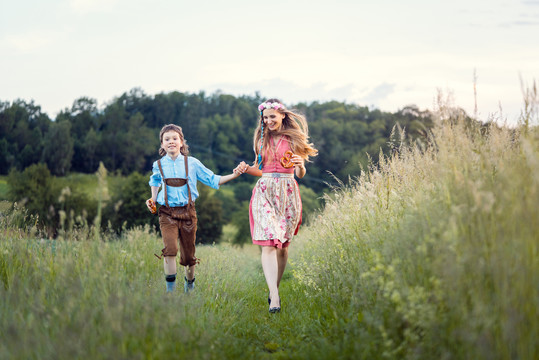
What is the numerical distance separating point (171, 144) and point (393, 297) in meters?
3.82

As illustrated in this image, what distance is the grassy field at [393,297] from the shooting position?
2811 millimetres

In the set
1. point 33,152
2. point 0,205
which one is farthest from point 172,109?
point 0,205

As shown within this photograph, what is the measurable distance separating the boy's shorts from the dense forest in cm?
4732

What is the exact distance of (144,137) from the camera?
262 feet

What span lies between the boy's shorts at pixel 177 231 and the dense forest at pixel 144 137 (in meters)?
47.3

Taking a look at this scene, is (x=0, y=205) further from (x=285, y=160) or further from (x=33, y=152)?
(x=33, y=152)

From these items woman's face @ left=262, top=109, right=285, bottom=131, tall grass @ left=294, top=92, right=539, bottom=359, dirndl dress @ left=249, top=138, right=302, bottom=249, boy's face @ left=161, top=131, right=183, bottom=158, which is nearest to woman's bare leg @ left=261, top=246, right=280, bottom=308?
dirndl dress @ left=249, top=138, right=302, bottom=249

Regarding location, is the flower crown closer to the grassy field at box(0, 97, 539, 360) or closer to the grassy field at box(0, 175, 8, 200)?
the grassy field at box(0, 97, 539, 360)

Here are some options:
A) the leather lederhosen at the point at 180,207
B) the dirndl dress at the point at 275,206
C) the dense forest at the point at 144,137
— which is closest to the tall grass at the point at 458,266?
the dirndl dress at the point at 275,206

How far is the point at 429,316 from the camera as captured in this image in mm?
2932

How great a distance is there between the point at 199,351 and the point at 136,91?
93319 millimetres

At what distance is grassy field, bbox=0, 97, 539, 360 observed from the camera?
281cm

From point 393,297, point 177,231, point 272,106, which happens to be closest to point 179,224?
point 177,231

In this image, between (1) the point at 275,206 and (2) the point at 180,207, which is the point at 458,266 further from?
(2) the point at 180,207
